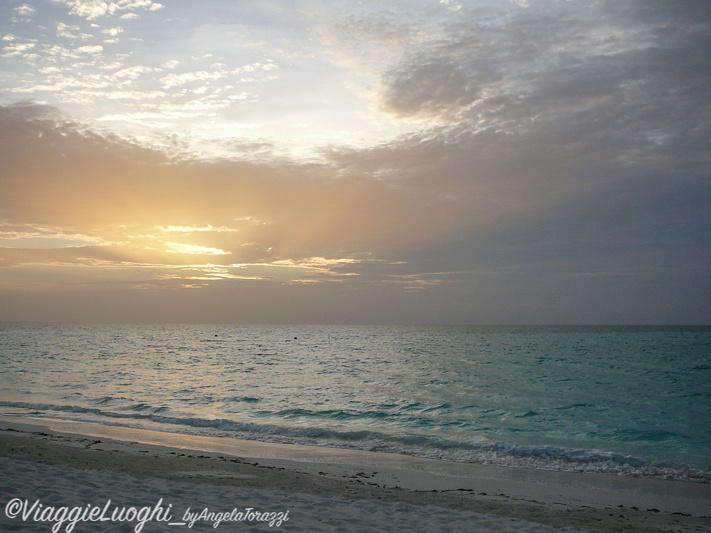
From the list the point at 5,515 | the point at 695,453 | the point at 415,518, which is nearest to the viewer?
the point at 5,515

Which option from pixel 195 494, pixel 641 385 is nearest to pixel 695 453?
pixel 195 494

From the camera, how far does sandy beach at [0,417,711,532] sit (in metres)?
8.09

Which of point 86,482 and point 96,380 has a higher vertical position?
point 86,482

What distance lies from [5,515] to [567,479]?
13.3 metres

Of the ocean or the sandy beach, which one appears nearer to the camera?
the sandy beach

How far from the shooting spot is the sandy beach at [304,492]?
8086 millimetres

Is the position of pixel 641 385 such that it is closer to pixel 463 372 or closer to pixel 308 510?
pixel 463 372

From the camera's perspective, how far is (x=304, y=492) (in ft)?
33.7

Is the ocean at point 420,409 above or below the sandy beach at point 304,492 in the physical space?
below

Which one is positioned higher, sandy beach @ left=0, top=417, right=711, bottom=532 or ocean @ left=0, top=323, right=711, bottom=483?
sandy beach @ left=0, top=417, right=711, bottom=532

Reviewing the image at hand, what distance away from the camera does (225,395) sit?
28297mm

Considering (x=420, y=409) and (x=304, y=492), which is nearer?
(x=304, y=492)

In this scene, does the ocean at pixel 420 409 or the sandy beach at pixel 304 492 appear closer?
the sandy beach at pixel 304 492

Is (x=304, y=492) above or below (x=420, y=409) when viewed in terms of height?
above
